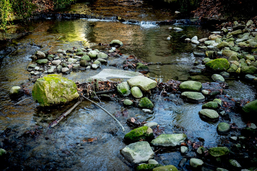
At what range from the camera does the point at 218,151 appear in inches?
114

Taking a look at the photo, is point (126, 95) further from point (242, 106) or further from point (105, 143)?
point (242, 106)

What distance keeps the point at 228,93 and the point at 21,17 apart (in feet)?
42.4

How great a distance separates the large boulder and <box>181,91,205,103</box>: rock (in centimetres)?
295

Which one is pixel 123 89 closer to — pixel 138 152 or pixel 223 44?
pixel 138 152

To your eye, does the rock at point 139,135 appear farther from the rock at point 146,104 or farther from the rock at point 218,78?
the rock at point 218,78

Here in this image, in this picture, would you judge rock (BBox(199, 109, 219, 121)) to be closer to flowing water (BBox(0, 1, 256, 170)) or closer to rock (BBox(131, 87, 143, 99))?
flowing water (BBox(0, 1, 256, 170))

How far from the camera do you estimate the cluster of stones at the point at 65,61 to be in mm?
5906

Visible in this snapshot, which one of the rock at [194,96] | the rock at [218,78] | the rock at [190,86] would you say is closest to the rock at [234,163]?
the rock at [194,96]

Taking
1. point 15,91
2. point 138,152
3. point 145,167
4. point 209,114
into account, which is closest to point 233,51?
point 209,114

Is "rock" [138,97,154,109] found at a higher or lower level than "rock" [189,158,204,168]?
higher

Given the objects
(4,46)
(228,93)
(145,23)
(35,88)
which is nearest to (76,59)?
(35,88)

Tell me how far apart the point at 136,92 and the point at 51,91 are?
6.71ft

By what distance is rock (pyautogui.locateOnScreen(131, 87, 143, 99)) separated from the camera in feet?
14.9

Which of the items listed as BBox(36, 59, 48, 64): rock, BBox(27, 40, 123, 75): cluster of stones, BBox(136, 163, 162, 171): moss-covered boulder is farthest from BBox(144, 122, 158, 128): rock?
BBox(36, 59, 48, 64): rock
